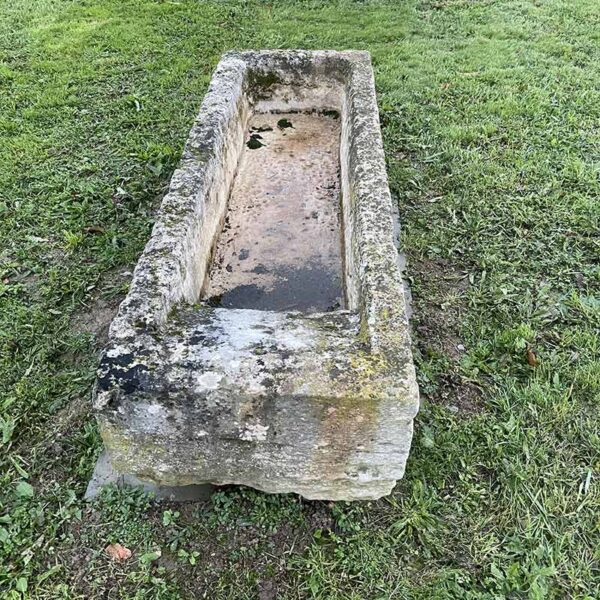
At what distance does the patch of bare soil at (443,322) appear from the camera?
309 centimetres

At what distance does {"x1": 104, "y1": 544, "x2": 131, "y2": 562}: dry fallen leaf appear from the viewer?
7.92ft

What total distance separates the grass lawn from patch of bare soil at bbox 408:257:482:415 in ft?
0.04

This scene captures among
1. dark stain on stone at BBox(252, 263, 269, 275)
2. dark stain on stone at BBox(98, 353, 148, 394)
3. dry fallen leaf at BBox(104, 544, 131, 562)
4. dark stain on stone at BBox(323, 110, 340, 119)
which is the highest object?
dark stain on stone at BBox(98, 353, 148, 394)

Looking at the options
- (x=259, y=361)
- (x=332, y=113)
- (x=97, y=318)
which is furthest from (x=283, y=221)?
(x=259, y=361)

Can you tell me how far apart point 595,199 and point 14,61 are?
625 centimetres

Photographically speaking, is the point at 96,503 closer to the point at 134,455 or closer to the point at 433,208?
the point at 134,455

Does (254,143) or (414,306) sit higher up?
(254,143)

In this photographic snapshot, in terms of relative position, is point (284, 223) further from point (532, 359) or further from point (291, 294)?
point (532, 359)

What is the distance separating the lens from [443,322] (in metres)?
3.50

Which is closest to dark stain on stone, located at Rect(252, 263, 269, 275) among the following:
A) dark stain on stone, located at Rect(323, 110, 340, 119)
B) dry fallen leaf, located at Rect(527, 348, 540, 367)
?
dry fallen leaf, located at Rect(527, 348, 540, 367)

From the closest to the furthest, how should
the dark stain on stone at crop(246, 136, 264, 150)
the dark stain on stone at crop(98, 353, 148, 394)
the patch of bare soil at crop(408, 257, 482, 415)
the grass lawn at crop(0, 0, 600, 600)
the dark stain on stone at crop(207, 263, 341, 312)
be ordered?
1. the dark stain on stone at crop(98, 353, 148, 394)
2. the grass lawn at crop(0, 0, 600, 600)
3. the patch of bare soil at crop(408, 257, 482, 415)
4. the dark stain on stone at crop(207, 263, 341, 312)
5. the dark stain on stone at crop(246, 136, 264, 150)

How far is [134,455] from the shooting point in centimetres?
223

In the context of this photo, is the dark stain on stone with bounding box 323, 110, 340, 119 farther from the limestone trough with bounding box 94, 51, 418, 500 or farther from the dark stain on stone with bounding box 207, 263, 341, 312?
the dark stain on stone with bounding box 207, 263, 341, 312

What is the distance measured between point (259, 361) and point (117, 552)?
1077 mm
